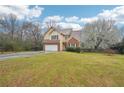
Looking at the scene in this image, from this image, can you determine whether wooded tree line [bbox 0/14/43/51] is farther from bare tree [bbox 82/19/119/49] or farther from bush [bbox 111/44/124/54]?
bush [bbox 111/44/124/54]

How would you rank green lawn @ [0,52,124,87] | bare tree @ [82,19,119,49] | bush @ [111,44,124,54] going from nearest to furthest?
green lawn @ [0,52,124,87] → bush @ [111,44,124,54] → bare tree @ [82,19,119,49]

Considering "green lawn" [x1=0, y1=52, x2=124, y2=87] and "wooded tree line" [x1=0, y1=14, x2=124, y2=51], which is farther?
"wooded tree line" [x1=0, y1=14, x2=124, y2=51]

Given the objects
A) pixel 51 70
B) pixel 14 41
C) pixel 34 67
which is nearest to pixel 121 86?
pixel 51 70

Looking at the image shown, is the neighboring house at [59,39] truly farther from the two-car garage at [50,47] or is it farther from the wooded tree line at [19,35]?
the wooded tree line at [19,35]

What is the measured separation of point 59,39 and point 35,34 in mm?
2621

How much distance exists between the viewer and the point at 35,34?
10.7m

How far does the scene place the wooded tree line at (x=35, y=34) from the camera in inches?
334

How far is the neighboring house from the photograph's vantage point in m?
10.8

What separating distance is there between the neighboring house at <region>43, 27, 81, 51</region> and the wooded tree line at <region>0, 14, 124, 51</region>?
48 cm

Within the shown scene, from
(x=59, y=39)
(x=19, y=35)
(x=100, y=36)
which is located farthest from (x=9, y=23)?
(x=100, y=36)

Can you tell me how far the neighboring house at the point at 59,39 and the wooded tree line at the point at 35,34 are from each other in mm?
479

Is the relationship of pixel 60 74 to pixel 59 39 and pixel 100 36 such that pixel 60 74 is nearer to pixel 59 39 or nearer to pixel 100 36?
pixel 100 36

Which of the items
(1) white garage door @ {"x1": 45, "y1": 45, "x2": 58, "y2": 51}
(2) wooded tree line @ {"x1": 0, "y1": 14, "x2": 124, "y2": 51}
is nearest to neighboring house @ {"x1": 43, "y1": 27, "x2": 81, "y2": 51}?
(1) white garage door @ {"x1": 45, "y1": 45, "x2": 58, "y2": 51}

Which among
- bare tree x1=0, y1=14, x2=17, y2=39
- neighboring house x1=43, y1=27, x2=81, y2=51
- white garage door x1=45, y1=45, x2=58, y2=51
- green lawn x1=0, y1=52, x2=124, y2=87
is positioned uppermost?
bare tree x1=0, y1=14, x2=17, y2=39
